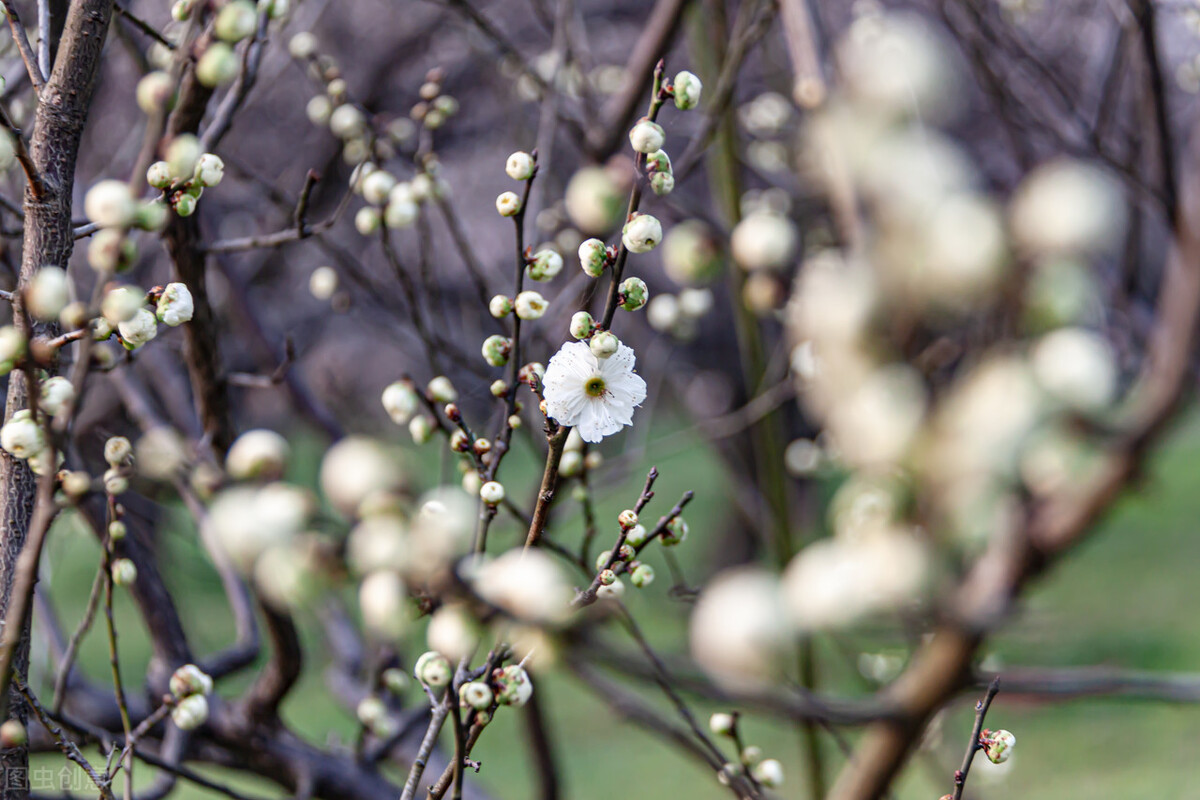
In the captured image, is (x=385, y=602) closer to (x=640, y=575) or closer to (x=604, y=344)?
(x=604, y=344)

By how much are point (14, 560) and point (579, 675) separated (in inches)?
22.1

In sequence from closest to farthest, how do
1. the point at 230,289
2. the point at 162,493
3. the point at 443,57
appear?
the point at 230,289 < the point at 162,493 < the point at 443,57

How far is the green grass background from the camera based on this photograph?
2.40m

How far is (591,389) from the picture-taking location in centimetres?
67

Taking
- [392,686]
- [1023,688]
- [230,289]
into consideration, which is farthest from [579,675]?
[230,289]

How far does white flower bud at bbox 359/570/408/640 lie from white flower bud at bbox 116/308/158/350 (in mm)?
383

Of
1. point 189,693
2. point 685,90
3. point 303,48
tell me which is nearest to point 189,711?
point 189,693

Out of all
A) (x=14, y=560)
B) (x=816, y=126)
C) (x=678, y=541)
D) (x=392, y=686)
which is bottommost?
(x=392, y=686)

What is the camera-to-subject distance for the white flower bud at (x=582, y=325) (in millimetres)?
600

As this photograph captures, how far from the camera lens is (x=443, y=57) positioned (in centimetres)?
363

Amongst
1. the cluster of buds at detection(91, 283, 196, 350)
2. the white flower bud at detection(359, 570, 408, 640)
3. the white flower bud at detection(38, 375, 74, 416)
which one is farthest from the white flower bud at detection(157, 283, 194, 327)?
the white flower bud at detection(359, 570, 408, 640)

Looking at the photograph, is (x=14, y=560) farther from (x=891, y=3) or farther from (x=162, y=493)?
(x=891, y=3)

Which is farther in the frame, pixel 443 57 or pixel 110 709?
pixel 443 57

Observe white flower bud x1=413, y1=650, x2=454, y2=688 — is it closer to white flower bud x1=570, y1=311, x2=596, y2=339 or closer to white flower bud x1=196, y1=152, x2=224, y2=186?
white flower bud x1=570, y1=311, x2=596, y2=339
